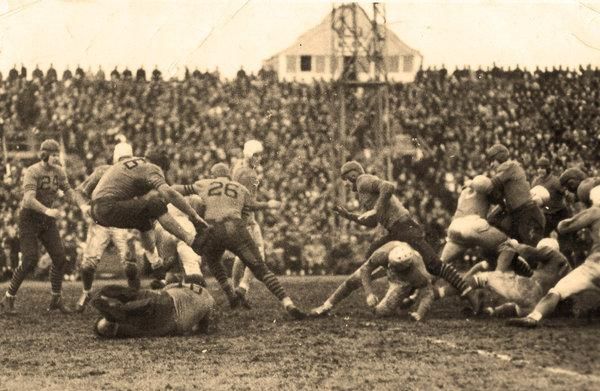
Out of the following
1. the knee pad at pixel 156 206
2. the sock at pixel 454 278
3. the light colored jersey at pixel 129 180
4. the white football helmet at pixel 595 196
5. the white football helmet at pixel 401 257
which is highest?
the light colored jersey at pixel 129 180

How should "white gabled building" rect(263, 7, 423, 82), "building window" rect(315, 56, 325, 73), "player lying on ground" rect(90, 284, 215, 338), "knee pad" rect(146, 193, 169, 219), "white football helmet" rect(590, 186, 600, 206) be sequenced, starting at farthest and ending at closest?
"building window" rect(315, 56, 325, 73)
"white gabled building" rect(263, 7, 423, 82)
"knee pad" rect(146, 193, 169, 219)
"white football helmet" rect(590, 186, 600, 206)
"player lying on ground" rect(90, 284, 215, 338)

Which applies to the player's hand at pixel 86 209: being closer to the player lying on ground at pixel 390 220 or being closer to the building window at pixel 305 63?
the player lying on ground at pixel 390 220

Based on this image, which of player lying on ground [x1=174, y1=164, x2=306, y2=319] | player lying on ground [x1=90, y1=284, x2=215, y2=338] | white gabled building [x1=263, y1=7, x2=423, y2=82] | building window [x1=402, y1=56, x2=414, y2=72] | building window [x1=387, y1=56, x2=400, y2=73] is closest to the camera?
player lying on ground [x1=90, y1=284, x2=215, y2=338]

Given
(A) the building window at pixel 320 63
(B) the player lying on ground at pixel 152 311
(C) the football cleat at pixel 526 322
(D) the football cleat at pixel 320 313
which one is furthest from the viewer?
(A) the building window at pixel 320 63

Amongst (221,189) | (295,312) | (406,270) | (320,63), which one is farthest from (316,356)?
(320,63)

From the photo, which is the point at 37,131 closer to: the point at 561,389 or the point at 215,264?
the point at 215,264

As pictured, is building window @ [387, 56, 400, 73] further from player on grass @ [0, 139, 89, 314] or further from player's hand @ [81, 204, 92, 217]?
player's hand @ [81, 204, 92, 217]

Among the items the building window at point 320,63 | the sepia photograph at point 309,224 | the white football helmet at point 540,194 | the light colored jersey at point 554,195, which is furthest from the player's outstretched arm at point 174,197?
the building window at point 320,63

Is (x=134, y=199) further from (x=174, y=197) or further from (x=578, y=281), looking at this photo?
(x=578, y=281)

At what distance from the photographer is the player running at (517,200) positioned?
34.6 ft

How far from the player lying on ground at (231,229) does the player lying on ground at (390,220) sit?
3.42 feet

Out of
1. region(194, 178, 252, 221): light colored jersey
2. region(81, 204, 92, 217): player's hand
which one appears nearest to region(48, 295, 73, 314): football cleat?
region(81, 204, 92, 217): player's hand

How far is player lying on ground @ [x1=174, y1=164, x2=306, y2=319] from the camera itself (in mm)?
9531

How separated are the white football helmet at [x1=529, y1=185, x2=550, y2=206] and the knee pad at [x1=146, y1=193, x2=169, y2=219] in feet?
14.6
